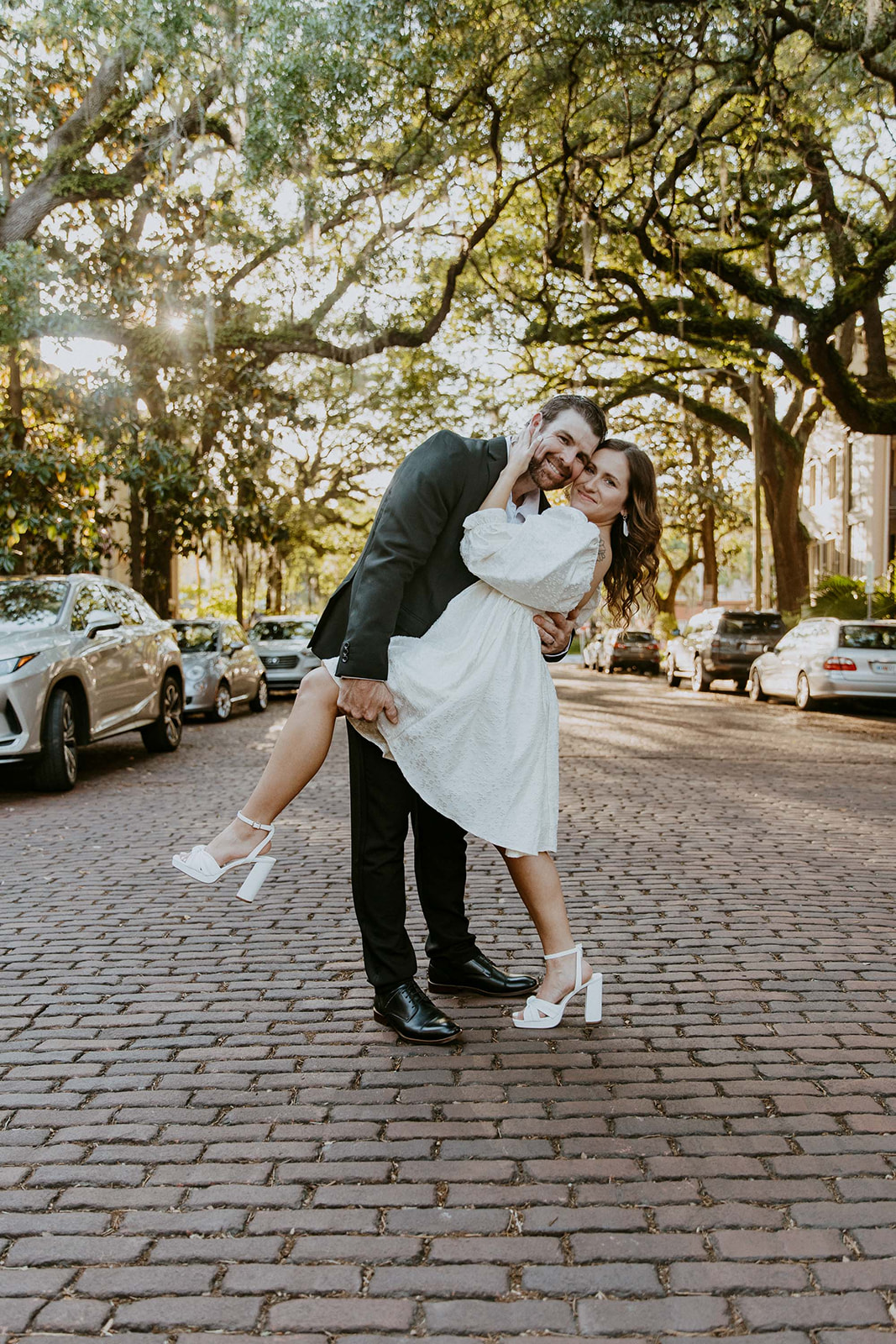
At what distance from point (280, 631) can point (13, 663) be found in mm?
15111

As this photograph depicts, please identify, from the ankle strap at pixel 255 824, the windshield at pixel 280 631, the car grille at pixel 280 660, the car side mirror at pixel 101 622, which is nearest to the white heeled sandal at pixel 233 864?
the ankle strap at pixel 255 824

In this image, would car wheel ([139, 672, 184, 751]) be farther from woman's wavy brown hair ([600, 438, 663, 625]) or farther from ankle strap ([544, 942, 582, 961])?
ankle strap ([544, 942, 582, 961])

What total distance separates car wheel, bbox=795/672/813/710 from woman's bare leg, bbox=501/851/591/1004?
1649 centimetres

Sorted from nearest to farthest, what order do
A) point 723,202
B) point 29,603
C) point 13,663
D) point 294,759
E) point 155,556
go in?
point 294,759
point 13,663
point 29,603
point 723,202
point 155,556

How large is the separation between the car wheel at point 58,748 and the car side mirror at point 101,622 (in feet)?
2.35

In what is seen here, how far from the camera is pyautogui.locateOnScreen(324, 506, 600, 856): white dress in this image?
11.7 ft

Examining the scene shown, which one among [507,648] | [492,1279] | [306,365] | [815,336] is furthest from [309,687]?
[306,365]

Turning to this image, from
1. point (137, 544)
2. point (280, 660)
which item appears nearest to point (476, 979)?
point (137, 544)

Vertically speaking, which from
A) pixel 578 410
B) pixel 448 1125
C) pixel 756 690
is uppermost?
pixel 578 410

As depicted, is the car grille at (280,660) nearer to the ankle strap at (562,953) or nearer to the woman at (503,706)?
the woman at (503,706)

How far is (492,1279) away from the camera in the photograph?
2438 mm

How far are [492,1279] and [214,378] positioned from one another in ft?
61.2

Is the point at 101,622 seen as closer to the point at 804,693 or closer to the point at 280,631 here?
the point at 804,693

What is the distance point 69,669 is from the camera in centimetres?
980
